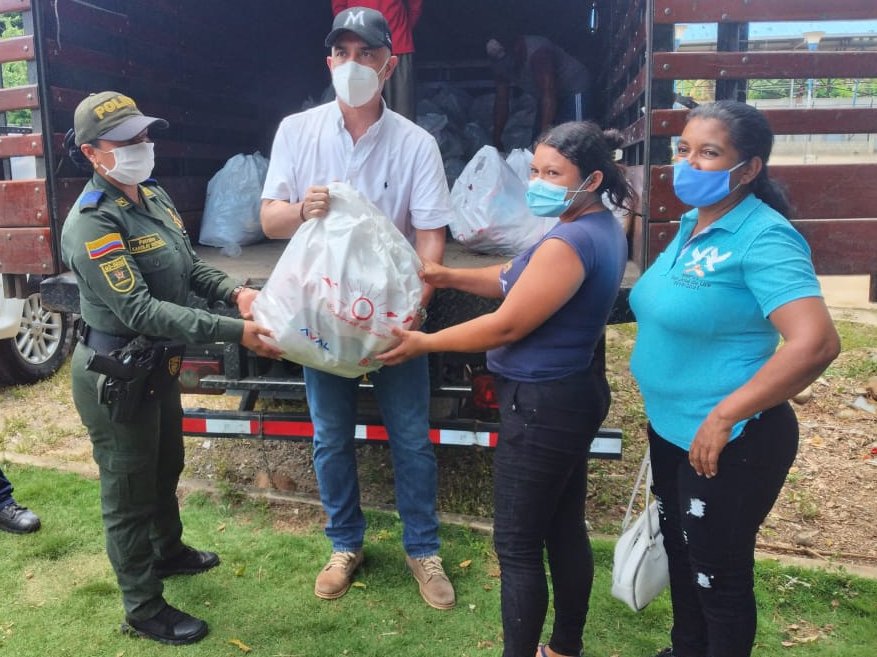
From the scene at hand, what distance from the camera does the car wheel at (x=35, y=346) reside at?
484cm

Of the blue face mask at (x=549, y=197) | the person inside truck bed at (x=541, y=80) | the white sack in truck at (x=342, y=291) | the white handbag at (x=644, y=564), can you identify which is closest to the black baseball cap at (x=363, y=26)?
the white sack in truck at (x=342, y=291)

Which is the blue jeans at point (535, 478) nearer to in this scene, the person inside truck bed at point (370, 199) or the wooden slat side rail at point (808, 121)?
the person inside truck bed at point (370, 199)

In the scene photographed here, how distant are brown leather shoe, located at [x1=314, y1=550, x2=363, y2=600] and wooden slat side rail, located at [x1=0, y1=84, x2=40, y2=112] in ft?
6.37

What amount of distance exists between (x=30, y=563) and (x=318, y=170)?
182 cm

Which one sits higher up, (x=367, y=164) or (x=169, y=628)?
(x=367, y=164)

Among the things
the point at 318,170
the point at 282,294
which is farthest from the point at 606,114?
the point at 282,294

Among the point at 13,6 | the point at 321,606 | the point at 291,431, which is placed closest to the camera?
the point at 321,606

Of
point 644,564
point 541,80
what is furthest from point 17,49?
point 541,80

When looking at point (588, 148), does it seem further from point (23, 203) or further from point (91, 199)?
point (23, 203)

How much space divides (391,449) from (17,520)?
5.27 ft

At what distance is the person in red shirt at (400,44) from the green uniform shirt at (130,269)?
1752mm

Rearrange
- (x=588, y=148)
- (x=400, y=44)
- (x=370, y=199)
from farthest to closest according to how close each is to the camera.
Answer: (x=400, y=44) < (x=370, y=199) < (x=588, y=148)

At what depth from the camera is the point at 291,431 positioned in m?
3.00

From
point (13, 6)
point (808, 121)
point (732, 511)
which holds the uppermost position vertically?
point (13, 6)
